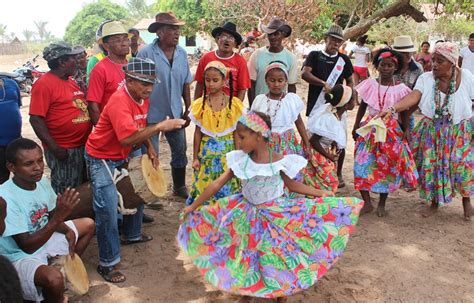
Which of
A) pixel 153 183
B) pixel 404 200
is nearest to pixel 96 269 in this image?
pixel 153 183

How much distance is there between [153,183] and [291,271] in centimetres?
149

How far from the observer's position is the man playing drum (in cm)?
351

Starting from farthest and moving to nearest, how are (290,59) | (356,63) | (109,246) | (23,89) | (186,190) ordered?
(23,89) → (356,63) → (186,190) → (290,59) → (109,246)

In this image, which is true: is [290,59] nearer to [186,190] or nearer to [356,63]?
[186,190]

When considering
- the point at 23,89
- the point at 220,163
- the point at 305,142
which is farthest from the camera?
the point at 23,89

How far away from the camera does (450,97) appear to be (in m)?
4.91

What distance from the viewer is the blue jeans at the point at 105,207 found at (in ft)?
12.4

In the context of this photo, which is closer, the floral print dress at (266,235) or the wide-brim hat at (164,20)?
the floral print dress at (266,235)

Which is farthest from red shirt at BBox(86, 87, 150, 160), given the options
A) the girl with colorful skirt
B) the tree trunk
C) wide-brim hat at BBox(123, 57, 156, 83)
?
the tree trunk

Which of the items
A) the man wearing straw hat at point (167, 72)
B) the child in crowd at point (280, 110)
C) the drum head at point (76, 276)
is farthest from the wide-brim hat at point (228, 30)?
the drum head at point (76, 276)

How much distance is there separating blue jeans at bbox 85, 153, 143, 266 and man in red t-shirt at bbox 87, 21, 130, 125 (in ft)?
Answer: 2.26

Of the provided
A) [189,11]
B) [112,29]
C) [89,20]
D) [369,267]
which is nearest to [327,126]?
[369,267]

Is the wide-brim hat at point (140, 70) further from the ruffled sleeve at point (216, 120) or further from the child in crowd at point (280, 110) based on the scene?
the child in crowd at point (280, 110)

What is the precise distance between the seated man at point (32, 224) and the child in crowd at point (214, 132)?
5.11 feet
